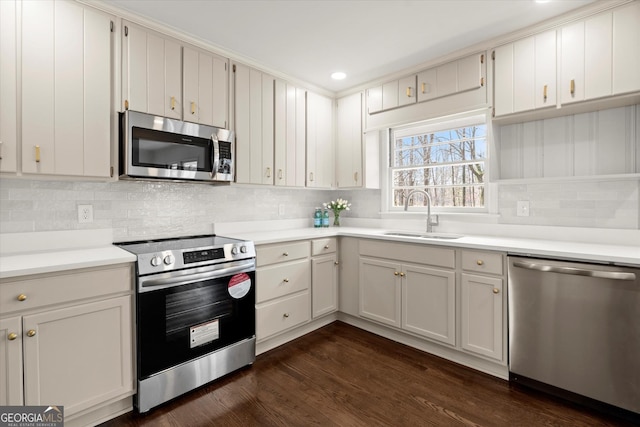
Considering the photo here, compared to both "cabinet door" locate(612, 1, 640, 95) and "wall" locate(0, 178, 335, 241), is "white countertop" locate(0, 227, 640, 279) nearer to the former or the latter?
"wall" locate(0, 178, 335, 241)

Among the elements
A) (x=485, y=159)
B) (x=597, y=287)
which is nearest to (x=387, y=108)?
(x=485, y=159)

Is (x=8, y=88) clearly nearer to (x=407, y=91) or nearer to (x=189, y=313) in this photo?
(x=189, y=313)

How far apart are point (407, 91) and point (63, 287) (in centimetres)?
299

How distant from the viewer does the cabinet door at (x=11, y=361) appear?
150 cm

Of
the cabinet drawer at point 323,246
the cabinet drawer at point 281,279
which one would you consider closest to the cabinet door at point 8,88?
the cabinet drawer at point 281,279

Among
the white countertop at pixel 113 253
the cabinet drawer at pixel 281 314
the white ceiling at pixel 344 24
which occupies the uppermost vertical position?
the white ceiling at pixel 344 24

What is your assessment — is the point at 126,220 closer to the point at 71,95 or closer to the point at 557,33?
the point at 71,95

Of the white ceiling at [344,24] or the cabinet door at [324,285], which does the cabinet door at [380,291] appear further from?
the white ceiling at [344,24]

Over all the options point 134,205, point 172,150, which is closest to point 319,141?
point 172,150

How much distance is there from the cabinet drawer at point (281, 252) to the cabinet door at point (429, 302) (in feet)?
2.95

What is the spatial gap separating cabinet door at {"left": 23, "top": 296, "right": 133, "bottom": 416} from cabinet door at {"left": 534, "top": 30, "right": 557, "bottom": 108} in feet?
9.99

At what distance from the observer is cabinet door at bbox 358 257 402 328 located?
110 inches

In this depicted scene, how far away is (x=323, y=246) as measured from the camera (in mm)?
3105

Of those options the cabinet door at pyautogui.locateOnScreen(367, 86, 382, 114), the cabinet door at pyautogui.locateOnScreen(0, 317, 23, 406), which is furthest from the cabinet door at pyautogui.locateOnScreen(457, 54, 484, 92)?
the cabinet door at pyautogui.locateOnScreen(0, 317, 23, 406)
